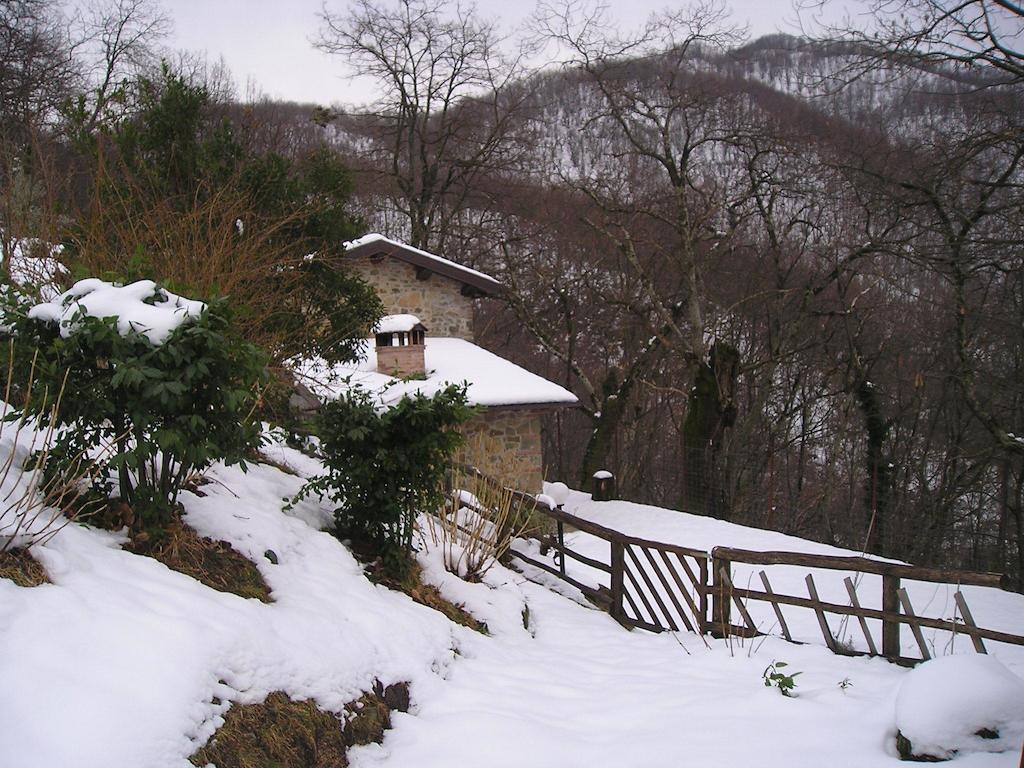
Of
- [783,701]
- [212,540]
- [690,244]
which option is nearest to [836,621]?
[783,701]

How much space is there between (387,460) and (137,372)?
1949mm

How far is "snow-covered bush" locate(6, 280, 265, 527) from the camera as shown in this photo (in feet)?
10.5

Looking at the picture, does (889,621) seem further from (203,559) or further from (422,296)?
(422,296)

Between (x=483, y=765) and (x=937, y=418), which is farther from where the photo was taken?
(x=937, y=418)

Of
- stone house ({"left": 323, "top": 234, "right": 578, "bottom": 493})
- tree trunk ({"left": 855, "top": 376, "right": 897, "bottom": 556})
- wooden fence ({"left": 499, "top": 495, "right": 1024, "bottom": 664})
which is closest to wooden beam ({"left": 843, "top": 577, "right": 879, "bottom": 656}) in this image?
wooden fence ({"left": 499, "top": 495, "right": 1024, "bottom": 664})

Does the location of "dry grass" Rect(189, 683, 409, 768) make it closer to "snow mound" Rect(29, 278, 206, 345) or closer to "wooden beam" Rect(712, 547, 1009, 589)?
"snow mound" Rect(29, 278, 206, 345)

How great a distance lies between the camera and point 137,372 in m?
3.07

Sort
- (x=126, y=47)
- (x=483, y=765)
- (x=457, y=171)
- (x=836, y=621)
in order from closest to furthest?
(x=483, y=765)
(x=836, y=621)
(x=126, y=47)
(x=457, y=171)

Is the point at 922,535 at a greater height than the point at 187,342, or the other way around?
the point at 187,342

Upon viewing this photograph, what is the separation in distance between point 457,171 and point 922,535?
53.4 feet

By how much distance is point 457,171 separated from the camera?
893 inches

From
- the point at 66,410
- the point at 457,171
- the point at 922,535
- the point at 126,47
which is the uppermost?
the point at 126,47

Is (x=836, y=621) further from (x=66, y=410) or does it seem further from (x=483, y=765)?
(x=66, y=410)

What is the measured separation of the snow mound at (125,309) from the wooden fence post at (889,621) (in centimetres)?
431
